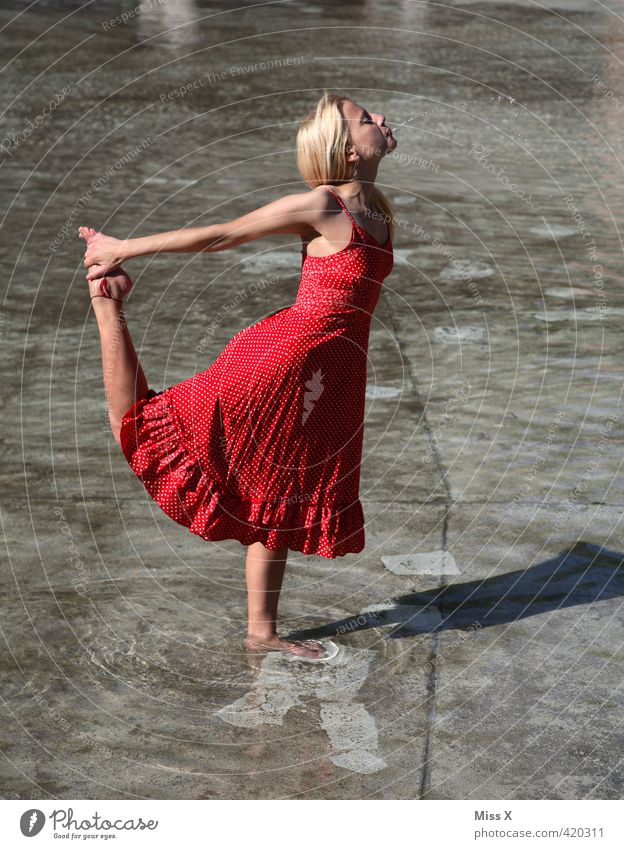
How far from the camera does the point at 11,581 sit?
177 inches

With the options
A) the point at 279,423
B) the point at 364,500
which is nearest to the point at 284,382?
the point at 279,423

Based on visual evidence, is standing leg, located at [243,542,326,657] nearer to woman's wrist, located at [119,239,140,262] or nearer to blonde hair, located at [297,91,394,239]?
woman's wrist, located at [119,239,140,262]

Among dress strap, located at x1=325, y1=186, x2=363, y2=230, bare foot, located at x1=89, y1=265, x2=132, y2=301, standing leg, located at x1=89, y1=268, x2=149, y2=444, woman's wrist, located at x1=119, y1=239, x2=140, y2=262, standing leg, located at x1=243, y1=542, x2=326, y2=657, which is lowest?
standing leg, located at x1=243, y1=542, x2=326, y2=657

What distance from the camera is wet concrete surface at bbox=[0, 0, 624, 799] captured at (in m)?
3.67

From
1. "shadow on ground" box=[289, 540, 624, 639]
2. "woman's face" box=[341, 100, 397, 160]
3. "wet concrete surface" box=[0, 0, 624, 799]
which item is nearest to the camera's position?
"wet concrete surface" box=[0, 0, 624, 799]

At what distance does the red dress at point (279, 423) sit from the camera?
12.6 feet

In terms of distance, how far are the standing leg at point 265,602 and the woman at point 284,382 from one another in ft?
0.03

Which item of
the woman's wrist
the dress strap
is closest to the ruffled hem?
the woman's wrist

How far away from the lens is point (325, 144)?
379cm

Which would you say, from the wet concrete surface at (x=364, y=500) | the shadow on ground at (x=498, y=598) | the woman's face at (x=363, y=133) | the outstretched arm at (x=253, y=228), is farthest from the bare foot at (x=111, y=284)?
the shadow on ground at (x=498, y=598)

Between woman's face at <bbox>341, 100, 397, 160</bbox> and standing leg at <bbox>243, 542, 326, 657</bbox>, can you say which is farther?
standing leg at <bbox>243, 542, 326, 657</bbox>

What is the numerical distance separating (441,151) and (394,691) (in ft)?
24.8

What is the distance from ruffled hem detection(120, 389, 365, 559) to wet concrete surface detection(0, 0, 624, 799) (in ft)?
1.43

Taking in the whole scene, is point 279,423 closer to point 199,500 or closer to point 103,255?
point 199,500
